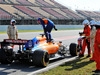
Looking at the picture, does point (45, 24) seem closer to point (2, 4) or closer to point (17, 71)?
point (17, 71)

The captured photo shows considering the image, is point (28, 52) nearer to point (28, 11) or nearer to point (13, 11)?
point (13, 11)

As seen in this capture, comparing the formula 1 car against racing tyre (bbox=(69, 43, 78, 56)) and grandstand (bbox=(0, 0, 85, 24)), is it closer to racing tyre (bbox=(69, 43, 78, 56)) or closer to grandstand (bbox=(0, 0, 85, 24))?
racing tyre (bbox=(69, 43, 78, 56))

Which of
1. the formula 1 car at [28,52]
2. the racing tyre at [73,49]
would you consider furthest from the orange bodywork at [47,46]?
the racing tyre at [73,49]

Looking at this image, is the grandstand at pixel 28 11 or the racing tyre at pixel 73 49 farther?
the grandstand at pixel 28 11

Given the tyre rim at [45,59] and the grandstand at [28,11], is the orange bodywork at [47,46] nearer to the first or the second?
the tyre rim at [45,59]

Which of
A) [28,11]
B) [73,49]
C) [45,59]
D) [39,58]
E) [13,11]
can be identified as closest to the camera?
[39,58]

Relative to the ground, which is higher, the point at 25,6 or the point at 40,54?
the point at 25,6

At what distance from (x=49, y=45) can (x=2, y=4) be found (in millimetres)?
40285

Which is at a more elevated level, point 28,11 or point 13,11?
point 28,11

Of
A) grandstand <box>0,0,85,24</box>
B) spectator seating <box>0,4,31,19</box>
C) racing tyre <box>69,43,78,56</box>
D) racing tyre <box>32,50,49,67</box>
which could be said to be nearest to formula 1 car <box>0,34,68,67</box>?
racing tyre <box>32,50,49,67</box>

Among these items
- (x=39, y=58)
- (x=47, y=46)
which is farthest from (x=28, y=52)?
(x=47, y=46)

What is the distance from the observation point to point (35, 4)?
181ft

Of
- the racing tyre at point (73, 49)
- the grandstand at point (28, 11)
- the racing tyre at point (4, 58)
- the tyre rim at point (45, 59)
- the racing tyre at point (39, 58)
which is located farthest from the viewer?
the grandstand at point (28, 11)

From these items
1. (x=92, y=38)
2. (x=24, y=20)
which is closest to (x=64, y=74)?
(x=92, y=38)
